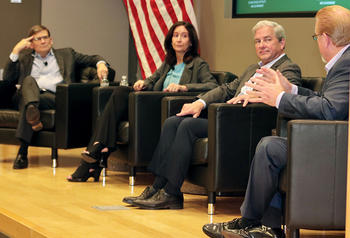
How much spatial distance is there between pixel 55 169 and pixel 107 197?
1277mm

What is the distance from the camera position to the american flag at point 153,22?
690 cm

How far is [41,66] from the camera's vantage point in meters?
6.65

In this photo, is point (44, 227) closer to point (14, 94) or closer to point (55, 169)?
point (55, 169)

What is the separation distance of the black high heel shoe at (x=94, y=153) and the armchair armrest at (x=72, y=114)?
71 centimetres

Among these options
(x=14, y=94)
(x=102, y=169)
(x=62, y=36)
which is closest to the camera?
(x=102, y=169)

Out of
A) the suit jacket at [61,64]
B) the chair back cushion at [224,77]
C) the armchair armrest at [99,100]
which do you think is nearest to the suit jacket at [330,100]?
the chair back cushion at [224,77]

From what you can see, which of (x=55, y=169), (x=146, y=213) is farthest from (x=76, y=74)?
(x=146, y=213)

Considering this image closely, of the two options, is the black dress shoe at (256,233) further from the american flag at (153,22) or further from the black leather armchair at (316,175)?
the american flag at (153,22)

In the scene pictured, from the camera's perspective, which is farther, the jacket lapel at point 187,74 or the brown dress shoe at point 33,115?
the brown dress shoe at point 33,115

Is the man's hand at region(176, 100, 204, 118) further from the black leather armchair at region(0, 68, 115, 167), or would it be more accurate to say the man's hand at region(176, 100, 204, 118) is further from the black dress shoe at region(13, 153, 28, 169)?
the black dress shoe at region(13, 153, 28, 169)

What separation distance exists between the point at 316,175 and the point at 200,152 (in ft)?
3.90

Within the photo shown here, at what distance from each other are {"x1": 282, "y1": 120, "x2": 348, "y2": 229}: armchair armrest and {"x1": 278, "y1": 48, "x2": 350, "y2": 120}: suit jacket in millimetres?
133

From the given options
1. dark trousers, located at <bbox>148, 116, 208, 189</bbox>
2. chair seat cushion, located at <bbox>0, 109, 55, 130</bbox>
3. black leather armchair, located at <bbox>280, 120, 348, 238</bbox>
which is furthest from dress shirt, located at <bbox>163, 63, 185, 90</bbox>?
black leather armchair, located at <bbox>280, 120, 348, 238</bbox>

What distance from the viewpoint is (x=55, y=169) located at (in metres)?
6.18
